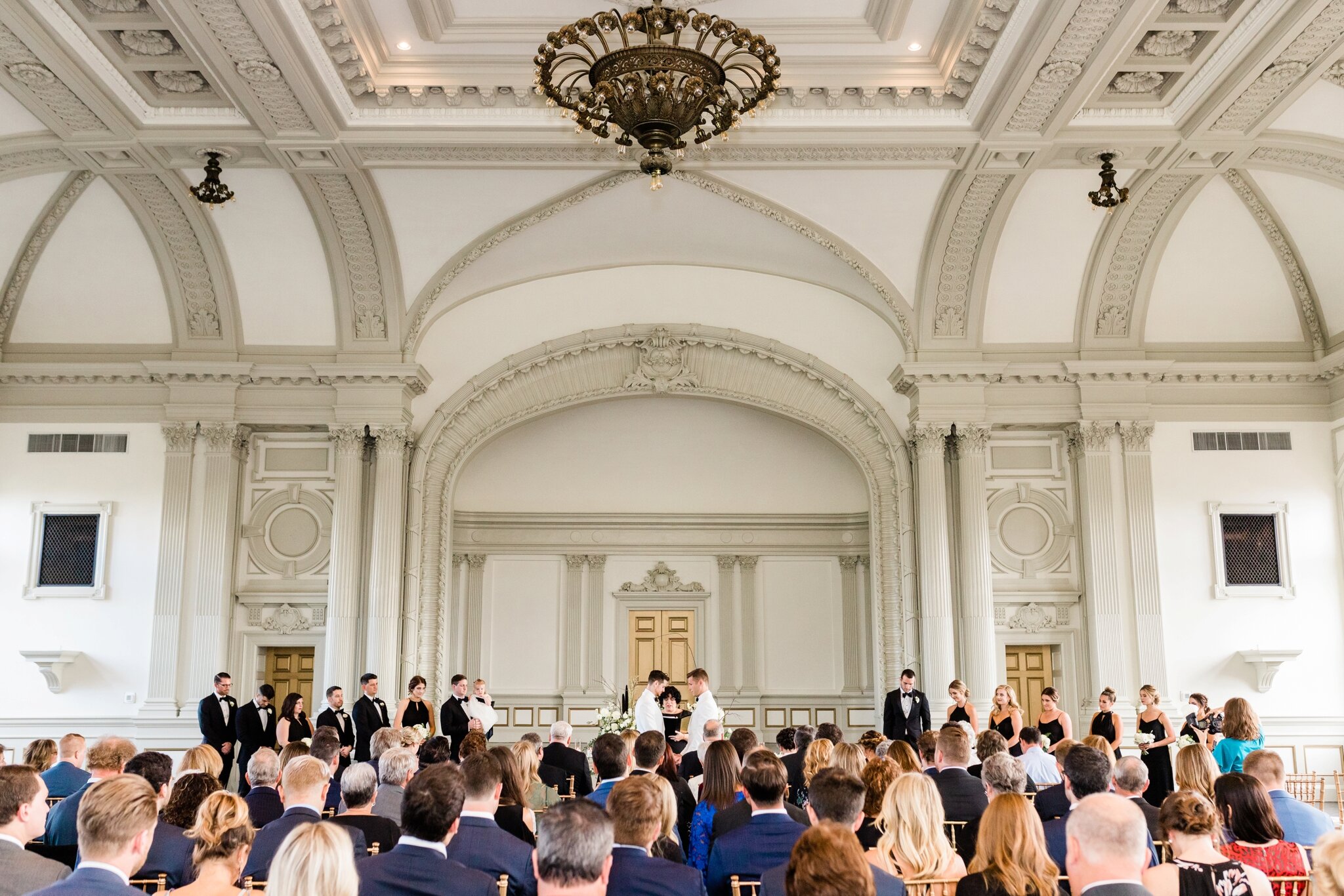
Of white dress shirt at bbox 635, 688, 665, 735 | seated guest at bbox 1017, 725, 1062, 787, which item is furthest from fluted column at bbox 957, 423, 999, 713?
seated guest at bbox 1017, 725, 1062, 787

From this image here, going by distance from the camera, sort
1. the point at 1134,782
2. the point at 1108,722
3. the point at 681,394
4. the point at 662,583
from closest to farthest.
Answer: the point at 1134,782, the point at 1108,722, the point at 681,394, the point at 662,583

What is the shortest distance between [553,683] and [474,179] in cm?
796

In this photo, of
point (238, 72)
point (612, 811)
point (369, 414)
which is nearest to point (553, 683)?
point (369, 414)

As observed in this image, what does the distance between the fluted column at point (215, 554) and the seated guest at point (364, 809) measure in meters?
10.2

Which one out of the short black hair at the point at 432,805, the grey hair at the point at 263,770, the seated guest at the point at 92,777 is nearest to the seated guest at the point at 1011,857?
the short black hair at the point at 432,805

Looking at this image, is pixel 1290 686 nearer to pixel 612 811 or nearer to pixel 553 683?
pixel 553 683

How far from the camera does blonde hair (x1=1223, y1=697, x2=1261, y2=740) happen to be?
304 inches

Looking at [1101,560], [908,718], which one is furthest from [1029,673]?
[908,718]

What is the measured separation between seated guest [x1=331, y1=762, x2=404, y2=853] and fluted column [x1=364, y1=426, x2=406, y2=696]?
9521 mm

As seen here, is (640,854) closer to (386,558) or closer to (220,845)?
(220,845)

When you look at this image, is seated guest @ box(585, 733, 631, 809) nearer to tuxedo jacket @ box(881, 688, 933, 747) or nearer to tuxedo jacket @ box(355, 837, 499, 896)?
tuxedo jacket @ box(355, 837, 499, 896)

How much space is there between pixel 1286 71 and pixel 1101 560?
647cm

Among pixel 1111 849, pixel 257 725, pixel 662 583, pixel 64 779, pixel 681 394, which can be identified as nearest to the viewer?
pixel 1111 849

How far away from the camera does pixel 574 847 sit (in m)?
3.50
